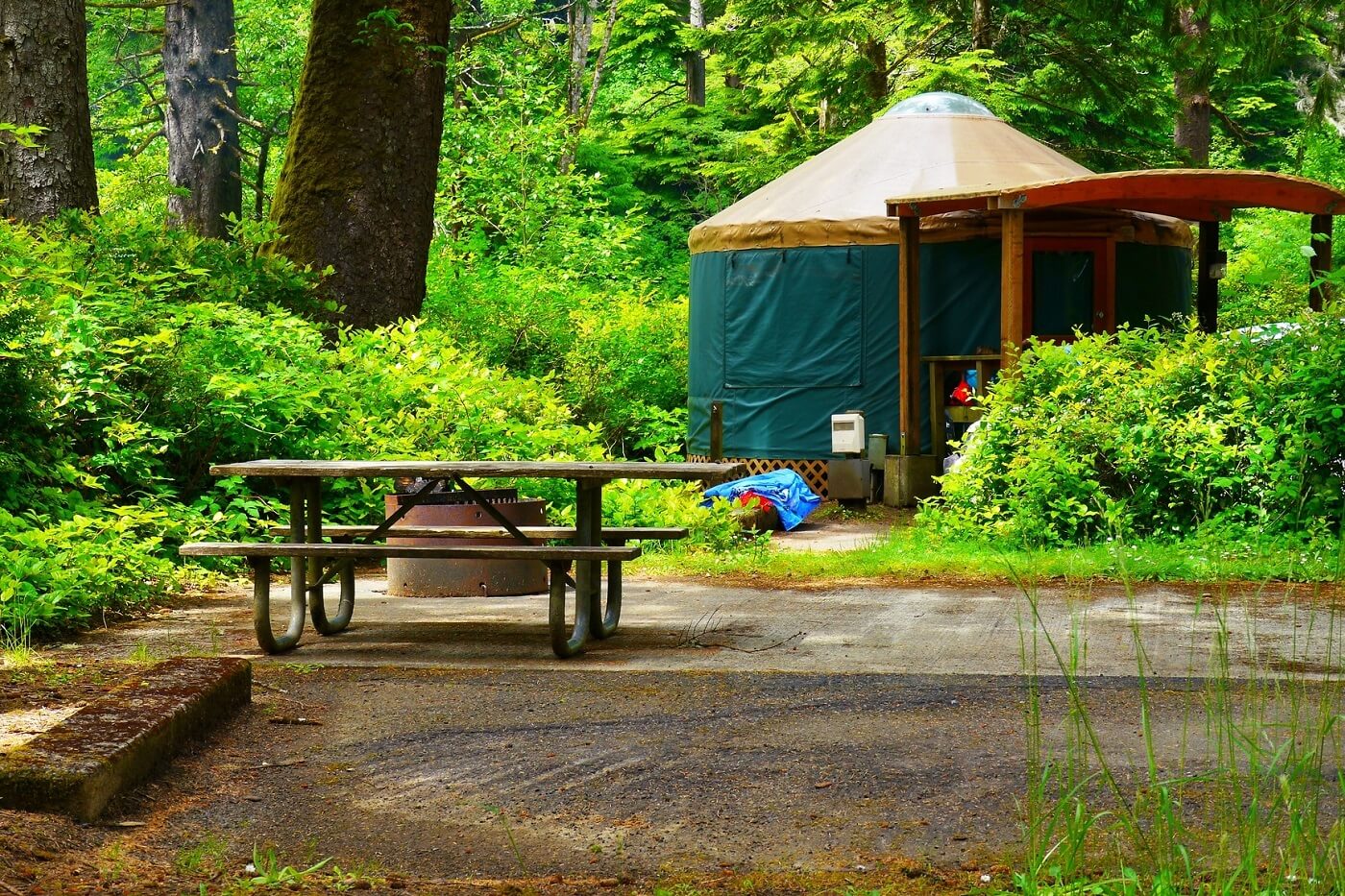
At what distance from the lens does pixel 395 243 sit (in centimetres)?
984

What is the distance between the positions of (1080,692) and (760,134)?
59.1 ft

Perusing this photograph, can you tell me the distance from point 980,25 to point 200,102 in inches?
325

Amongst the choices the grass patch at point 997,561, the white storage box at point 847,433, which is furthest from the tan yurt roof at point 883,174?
the grass patch at point 997,561

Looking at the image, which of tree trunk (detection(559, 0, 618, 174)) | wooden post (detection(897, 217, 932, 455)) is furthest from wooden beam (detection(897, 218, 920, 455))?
tree trunk (detection(559, 0, 618, 174))

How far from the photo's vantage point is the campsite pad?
2877mm

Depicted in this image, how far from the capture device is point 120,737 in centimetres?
324

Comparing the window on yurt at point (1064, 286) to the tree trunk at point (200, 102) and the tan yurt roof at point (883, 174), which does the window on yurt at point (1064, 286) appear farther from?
the tree trunk at point (200, 102)

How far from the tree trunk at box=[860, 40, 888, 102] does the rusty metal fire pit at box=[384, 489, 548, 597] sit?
11.5 metres

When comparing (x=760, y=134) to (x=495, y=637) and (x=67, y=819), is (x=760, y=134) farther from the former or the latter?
(x=67, y=819)

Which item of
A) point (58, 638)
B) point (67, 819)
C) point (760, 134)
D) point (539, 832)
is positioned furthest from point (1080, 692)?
point (760, 134)

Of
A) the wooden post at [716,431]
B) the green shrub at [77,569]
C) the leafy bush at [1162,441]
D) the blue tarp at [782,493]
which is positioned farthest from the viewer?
the wooden post at [716,431]

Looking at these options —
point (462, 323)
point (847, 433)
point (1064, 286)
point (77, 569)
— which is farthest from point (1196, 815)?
point (462, 323)

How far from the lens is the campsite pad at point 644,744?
9.44 feet

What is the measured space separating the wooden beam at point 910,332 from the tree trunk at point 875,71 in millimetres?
5884
